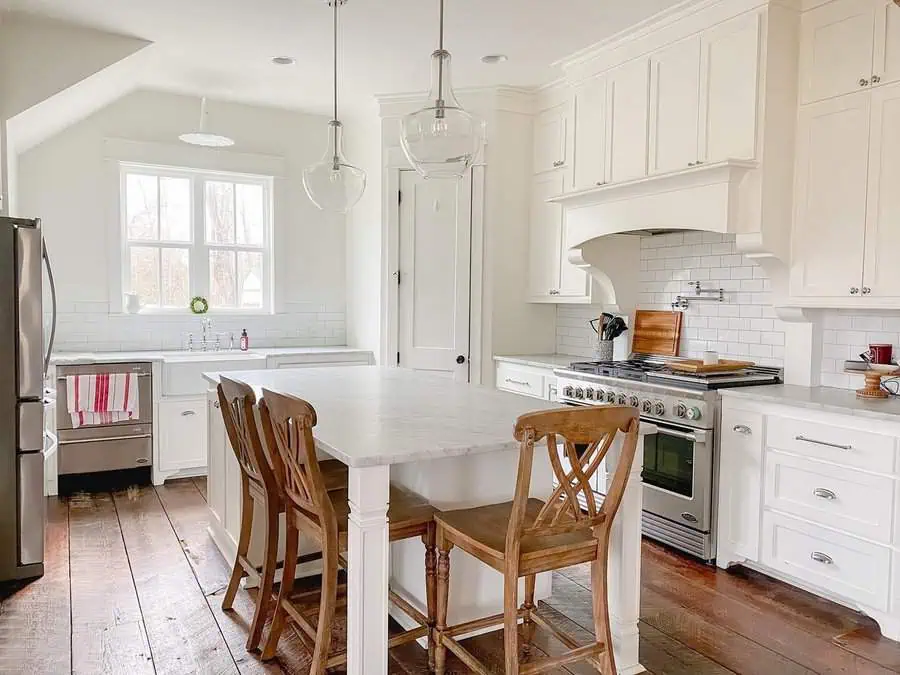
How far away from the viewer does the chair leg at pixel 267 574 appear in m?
2.53

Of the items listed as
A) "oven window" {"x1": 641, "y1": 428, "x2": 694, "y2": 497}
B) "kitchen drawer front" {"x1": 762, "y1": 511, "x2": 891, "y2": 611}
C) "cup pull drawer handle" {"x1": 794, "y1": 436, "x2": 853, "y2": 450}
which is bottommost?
"kitchen drawer front" {"x1": 762, "y1": 511, "x2": 891, "y2": 611}

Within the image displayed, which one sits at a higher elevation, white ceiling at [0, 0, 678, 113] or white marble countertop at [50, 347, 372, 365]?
white ceiling at [0, 0, 678, 113]

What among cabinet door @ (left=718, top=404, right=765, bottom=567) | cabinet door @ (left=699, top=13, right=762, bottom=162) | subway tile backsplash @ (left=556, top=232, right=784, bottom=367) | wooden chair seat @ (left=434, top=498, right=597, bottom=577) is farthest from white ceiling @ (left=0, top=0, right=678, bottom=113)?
wooden chair seat @ (left=434, top=498, right=597, bottom=577)

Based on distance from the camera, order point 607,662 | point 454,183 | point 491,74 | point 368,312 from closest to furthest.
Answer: point 607,662 → point 491,74 → point 454,183 → point 368,312

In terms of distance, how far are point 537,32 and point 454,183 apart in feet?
4.30

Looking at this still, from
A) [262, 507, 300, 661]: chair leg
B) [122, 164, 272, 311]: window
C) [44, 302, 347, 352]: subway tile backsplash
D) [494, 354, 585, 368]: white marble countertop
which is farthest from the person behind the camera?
[122, 164, 272, 311]: window

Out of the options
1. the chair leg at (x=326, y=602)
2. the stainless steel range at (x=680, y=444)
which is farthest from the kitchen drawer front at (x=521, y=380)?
the chair leg at (x=326, y=602)

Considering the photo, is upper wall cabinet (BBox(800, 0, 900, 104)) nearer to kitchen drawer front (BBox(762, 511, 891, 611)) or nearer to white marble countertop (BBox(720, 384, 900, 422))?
white marble countertop (BBox(720, 384, 900, 422))

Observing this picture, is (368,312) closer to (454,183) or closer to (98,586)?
(454,183)

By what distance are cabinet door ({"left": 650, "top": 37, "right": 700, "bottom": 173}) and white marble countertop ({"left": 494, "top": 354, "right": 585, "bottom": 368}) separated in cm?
140

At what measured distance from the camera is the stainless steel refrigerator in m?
3.09

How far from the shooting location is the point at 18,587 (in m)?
3.09

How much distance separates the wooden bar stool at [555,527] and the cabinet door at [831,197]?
1.73 meters

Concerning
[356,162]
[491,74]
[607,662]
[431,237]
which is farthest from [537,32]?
[607,662]
